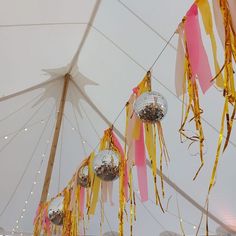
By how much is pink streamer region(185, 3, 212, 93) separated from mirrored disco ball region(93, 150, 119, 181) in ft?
2.44

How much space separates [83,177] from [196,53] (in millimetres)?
1305

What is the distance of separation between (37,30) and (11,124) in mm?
1516

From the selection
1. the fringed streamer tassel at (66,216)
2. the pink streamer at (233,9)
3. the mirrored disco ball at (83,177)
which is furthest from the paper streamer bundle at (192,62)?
the fringed streamer tassel at (66,216)

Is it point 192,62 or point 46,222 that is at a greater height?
point 46,222

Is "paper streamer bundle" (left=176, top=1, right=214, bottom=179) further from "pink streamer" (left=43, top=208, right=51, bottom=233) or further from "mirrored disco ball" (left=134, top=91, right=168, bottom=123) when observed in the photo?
"pink streamer" (left=43, top=208, right=51, bottom=233)

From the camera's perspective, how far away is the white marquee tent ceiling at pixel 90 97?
2385mm

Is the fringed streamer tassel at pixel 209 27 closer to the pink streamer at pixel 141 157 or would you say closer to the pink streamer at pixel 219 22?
the pink streamer at pixel 219 22

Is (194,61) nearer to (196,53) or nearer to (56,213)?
(196,53)

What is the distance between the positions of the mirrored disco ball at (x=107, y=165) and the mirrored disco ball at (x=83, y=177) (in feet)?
1.48

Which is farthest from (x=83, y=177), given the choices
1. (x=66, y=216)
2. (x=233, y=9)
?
(x=233, y=9)

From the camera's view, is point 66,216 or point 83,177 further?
point 66,216

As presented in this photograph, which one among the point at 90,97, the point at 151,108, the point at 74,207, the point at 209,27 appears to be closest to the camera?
the point at 209,27

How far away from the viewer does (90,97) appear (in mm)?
3615

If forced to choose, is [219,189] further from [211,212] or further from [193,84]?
[193,84]
